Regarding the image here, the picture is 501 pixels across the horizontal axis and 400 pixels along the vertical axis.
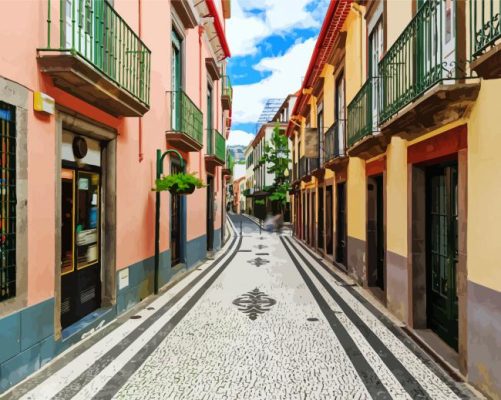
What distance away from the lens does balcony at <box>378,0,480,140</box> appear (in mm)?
3592

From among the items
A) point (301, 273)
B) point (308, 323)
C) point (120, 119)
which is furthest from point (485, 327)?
point (301, 273)

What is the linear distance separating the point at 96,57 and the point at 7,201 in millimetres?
2247

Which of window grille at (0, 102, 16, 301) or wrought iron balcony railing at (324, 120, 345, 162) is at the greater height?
wrought iron balcony railing at (324, 120, 345, 162)

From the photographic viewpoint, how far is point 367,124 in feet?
22.5

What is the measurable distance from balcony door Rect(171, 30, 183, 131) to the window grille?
17.8 feet

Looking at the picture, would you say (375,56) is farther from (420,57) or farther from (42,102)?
(42,102)

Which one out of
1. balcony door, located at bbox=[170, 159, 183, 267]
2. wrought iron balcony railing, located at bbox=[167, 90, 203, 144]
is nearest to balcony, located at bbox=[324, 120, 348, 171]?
wrought iron balcony railing, located at bbox=[167, 90, 203, 144]

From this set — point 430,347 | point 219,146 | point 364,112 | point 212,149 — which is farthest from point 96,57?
point 219,146

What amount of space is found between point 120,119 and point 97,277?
8.46 ft

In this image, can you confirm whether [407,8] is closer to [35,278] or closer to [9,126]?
[9,126]

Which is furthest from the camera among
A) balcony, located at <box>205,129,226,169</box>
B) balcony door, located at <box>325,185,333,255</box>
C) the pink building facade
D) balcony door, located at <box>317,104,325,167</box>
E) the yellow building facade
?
balcony door, located at <box>317,104,325,167</box>

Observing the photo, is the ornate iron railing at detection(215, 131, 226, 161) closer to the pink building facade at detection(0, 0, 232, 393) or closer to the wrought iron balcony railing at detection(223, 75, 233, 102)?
the wrought iron balcony railing at detection(223, 75, 233, 102)

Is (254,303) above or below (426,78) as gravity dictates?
below

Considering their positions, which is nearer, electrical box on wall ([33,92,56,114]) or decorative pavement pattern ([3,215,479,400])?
decorative pavement pattern ([3,215,479,400])
